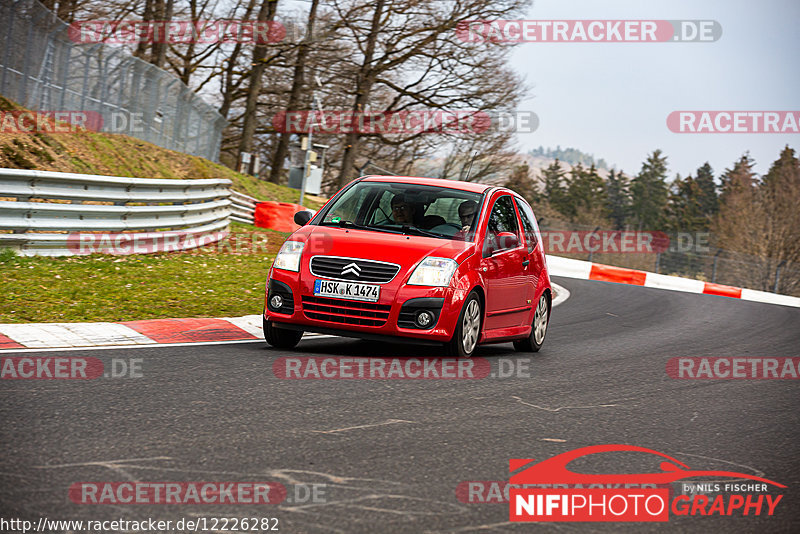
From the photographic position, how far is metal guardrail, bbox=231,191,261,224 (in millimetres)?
26531

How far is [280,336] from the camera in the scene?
30.0ft

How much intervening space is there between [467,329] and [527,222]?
2.63 m

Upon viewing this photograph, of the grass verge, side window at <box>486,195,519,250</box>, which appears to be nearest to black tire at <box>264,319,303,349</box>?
the grass verge

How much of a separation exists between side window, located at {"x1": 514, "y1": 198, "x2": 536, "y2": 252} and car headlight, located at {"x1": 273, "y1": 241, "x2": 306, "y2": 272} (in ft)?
9.73

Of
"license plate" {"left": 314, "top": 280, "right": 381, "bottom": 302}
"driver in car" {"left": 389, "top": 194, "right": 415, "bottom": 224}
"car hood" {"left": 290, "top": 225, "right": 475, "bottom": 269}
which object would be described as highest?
"driver in car" {"left": 389, "top": 194, "right": 415, "bottom": 224}

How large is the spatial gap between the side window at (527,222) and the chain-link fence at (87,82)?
11920mm

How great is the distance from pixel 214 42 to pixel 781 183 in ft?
129

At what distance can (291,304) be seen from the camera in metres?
8.70

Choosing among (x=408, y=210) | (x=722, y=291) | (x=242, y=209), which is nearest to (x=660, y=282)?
(x=722, y=291)

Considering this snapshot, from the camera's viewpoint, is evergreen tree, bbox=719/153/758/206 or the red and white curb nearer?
the red and white curb

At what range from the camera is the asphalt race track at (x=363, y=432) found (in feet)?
14.0

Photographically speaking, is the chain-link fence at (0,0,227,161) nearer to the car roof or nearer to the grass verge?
the grass verge

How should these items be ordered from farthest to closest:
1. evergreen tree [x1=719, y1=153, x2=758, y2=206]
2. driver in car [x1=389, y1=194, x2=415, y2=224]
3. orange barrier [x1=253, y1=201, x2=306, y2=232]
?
evergreen tree [x1=719, y1=153, x2=758, y2=206] → orange barrier [x1=253, y1=201, x2=306, y2=232] → driver in car [x1=389, y1=194, x2=415, y2=224]

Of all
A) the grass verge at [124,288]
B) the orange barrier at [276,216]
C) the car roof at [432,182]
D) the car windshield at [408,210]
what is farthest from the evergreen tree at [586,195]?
the car windshield at [408,210]
